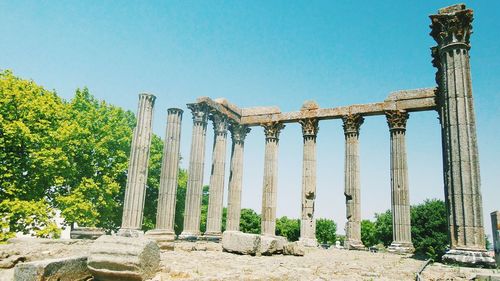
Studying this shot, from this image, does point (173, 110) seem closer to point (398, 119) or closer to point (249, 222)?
point (398, 119)

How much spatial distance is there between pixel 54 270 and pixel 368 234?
199ft

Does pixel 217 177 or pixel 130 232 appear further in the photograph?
pixel 217 177

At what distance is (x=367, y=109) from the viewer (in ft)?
73.4

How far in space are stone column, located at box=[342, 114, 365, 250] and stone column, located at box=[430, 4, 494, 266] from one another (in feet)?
29.2

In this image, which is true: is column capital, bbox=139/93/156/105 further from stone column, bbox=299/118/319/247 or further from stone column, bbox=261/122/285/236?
stone column, bbox=299/118/319/247

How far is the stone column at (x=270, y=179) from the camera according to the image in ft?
78.0

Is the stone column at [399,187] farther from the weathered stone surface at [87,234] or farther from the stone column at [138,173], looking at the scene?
the weathered stone surface at [87,234]

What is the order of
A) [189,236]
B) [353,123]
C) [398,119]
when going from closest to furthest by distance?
[398,119], [189,236], [353,123]

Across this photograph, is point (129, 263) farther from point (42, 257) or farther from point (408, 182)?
point (408, 182)

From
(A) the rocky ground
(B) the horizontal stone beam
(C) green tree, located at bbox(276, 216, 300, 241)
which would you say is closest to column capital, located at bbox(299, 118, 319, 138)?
(B) the horizontal stone beam

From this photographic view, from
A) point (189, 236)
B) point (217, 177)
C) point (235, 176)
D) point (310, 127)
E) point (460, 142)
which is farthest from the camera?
point (235, 176)

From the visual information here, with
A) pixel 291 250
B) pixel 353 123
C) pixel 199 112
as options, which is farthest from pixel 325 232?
pixel 291 250

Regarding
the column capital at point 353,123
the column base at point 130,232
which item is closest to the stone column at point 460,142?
the column capital at point 353,123

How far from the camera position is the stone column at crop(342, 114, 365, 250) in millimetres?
21031
